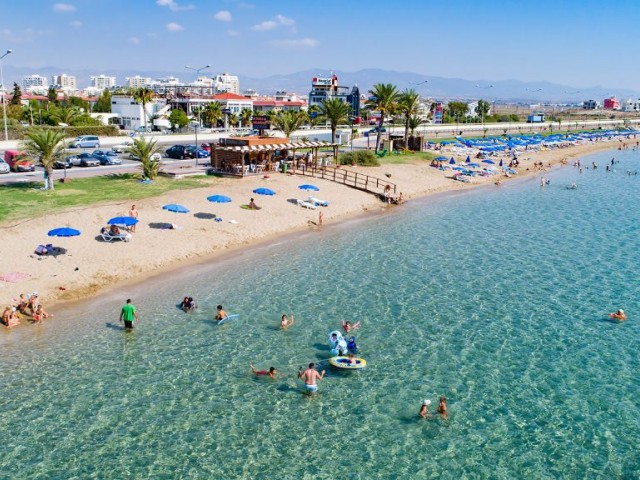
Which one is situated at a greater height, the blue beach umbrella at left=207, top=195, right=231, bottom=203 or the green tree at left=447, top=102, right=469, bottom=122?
the green tree at left=447, top=102, right=469, bottom=122

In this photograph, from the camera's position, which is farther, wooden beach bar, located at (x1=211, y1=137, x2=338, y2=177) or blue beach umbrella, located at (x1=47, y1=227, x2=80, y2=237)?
wooden beach bar, located at (x1=211, y1=137, x2=338, y2=177)

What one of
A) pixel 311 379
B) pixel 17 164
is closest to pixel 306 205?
pixel 17 164

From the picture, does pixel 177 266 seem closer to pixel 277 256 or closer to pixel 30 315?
pixel 277 256

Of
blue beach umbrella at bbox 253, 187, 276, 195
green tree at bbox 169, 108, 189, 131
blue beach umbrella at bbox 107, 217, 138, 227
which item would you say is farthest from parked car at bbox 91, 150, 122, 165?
green tree at bbox 169, 108, 189, 131

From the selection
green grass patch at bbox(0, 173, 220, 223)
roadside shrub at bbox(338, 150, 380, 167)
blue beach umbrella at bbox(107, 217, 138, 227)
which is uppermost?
roadside shrub at bbox(338, 150, 380, 167)

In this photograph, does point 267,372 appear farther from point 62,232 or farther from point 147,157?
point 147,157

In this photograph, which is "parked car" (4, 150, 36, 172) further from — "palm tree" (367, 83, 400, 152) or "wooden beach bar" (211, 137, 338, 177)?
"palm tree" (367, 83, 400, 152)
